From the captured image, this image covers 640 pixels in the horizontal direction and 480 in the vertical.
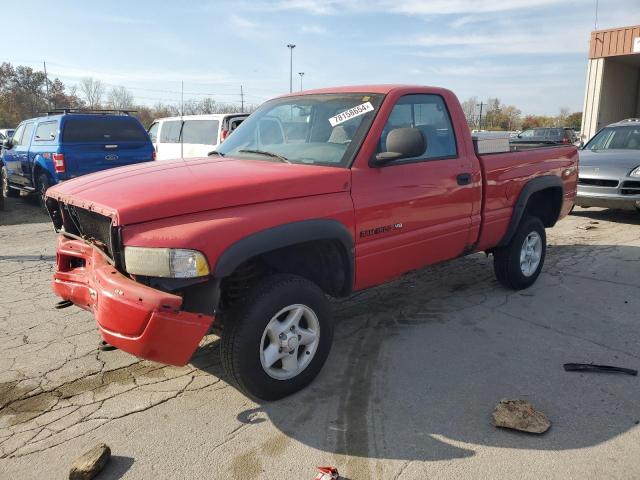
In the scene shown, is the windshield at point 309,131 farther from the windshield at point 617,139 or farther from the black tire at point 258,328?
the windshield at point 617,139

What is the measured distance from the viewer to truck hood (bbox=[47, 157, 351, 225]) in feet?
8.89

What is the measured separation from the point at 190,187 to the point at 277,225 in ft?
1.78

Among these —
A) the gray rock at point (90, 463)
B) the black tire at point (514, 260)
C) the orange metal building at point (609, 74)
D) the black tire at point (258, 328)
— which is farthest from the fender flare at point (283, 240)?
the orange metal building at point (609, 74)

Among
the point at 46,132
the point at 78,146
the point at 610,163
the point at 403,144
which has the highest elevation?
the point at 46,132

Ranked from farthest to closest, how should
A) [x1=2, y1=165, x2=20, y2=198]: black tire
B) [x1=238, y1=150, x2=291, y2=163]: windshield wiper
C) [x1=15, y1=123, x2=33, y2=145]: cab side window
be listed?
[x1=2, y1=165, x2=20, y2=198]: black tire → [x1=15, y1=123, x2=33, y2=145]: cab side window → [x1=238, y1=150, x2=291, y2=163]: windshield wiper

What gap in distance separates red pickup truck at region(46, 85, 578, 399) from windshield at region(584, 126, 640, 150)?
679 centimetres

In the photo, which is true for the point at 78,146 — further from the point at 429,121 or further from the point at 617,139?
the point at 617,139

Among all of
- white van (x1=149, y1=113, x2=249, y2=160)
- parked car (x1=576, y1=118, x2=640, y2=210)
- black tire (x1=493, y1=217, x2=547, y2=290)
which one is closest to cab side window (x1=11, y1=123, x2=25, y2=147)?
white van (x1=149, y1=113, x2=249, y2=160)

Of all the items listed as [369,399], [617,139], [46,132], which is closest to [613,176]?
[617,139]

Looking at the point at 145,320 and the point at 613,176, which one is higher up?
the point at 613,176

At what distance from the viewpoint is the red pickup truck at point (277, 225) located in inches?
104

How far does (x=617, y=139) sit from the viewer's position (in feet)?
33.1

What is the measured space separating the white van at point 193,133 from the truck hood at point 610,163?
702 cm

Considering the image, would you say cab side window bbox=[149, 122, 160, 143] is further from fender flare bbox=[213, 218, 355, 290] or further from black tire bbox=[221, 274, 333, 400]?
black tire bbox=[221, 274, 333, 400]
